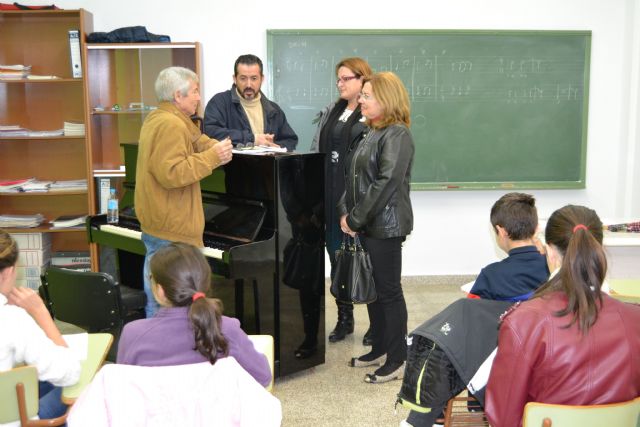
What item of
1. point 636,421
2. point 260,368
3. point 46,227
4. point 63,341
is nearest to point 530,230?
point 636,421

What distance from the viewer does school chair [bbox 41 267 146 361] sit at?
304 cm

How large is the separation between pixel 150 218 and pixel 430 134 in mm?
2663

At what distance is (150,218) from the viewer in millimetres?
3289

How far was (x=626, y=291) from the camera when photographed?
287 cm

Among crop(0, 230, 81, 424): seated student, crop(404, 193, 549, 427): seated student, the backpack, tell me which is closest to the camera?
crop(0, 230, 81, 424): seated student

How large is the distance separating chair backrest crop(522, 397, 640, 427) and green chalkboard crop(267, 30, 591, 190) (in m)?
3.74

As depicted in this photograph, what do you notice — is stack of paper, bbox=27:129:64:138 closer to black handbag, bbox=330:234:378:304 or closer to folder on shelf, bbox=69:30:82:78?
Result: folder on shelf, bbox=69:30:82:78

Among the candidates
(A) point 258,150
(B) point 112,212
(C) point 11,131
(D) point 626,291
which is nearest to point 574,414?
(D) point 626,291

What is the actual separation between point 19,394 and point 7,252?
474mm

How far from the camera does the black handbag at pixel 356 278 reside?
137 inches

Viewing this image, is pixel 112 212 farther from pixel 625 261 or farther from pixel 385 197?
pixel 625 261

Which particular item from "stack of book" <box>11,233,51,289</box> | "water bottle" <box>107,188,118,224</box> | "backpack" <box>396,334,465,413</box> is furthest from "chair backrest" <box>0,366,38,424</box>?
"stack of book" <box>11,233,51,289</box>

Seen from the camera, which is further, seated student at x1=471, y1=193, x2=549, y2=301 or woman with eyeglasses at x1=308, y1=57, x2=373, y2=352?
woman with eyeglasses at x1=308, y1=57, x2=373, y2=352

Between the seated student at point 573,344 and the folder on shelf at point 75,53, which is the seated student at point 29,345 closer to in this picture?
the seated student at point 573,344
